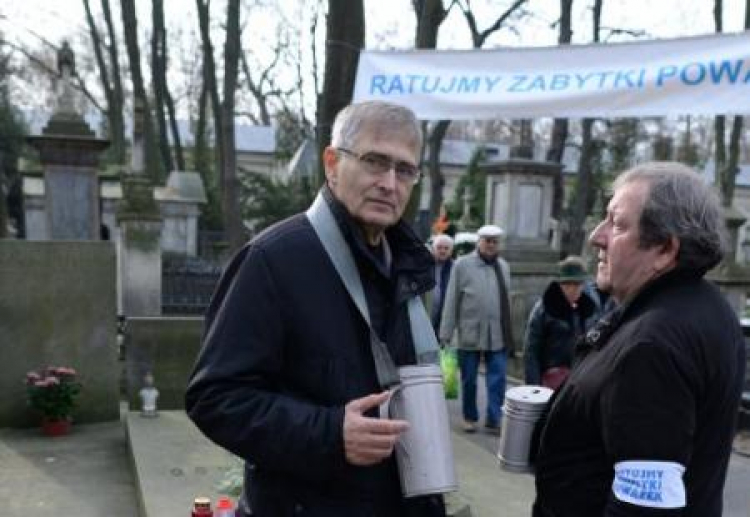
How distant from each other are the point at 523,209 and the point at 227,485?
34.2 feet

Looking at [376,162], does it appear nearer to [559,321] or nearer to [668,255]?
[668,255]

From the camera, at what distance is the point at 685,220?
5.07 ft

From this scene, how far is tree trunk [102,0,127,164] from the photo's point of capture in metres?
20.9

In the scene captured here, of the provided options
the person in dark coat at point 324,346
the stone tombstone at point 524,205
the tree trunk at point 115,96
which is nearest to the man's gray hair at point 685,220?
the person in dark coat at point 324,346

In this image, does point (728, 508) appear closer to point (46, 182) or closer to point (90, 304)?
point (90, 304)

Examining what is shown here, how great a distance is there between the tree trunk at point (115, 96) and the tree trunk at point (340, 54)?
17730mm

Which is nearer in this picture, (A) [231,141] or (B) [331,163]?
(B) [331,163]

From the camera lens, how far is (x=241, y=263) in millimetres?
1624

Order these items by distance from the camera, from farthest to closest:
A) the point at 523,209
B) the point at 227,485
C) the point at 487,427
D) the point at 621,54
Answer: the point at 523,209, the point at 487,427, the point at 621,54, the point at 227,485

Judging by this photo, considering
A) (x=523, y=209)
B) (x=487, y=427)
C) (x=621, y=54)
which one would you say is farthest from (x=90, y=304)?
(x=523, y=209)

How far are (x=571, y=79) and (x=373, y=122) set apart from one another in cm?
384

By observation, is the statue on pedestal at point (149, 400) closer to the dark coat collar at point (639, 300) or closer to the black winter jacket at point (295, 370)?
the black winter jacket at point (295, 370)

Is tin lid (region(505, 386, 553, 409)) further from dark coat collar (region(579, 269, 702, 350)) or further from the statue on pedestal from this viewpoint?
the statue on pedestal

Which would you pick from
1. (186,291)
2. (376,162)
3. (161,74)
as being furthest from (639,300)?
(161,74)
